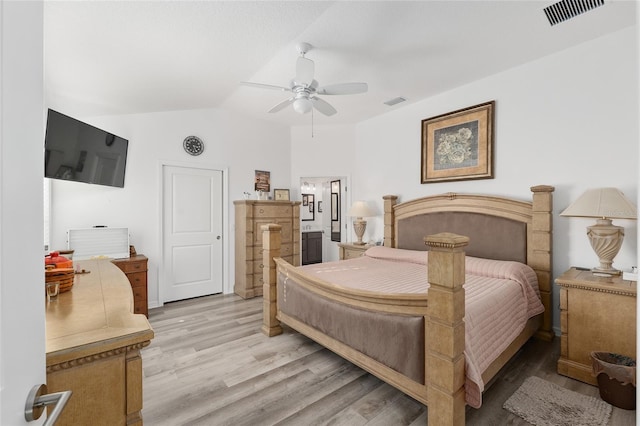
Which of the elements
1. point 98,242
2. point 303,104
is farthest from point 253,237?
point 303,104

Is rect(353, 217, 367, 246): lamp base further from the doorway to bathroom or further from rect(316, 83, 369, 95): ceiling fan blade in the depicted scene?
rect(316, 83, 369, 95): ceiling fan blade

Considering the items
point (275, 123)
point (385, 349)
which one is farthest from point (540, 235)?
point (275, 123)

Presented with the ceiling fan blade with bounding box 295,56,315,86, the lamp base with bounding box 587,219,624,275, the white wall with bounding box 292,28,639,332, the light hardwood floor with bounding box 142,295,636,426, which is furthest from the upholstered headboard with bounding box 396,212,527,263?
the ceiling fan blade with bounding box 295,56,315,86

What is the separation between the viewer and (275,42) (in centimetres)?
255

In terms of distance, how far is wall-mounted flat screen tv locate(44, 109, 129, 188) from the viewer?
261cm

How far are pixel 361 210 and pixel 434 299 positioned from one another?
3.02m

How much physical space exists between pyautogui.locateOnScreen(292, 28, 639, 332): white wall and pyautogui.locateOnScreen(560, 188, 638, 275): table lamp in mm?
358

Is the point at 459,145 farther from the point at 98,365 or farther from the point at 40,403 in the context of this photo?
the point at 40,403

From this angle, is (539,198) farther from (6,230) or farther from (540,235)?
(6,230)

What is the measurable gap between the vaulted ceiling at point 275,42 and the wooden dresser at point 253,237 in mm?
1727

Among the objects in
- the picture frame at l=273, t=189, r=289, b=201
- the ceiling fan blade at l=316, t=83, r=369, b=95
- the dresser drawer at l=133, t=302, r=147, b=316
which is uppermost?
the ceiling fan blade at l=316, t=83, r=369, b=95

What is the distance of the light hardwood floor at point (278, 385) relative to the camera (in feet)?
6.02

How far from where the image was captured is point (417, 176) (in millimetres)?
4180

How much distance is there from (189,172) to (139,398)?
3.73 meters
